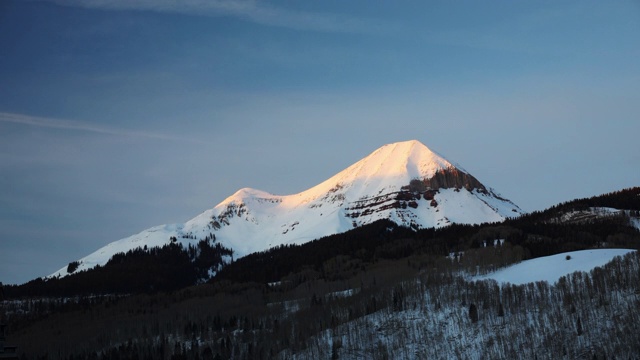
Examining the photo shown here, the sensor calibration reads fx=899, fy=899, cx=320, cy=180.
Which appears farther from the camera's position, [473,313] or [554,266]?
[554,266]

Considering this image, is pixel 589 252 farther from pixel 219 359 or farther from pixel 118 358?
pixel 118 358

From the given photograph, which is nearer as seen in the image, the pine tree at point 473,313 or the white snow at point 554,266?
the pine tree at point 473,313

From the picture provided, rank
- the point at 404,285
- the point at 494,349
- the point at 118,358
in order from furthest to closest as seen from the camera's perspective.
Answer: the point at 404,285 → the point at 118,358 → the point at 494,349

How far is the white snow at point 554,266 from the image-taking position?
17838 cm

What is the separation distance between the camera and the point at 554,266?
18550 cm

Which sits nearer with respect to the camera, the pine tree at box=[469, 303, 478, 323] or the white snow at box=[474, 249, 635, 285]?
the pine tree at box=[469, 303, 478, 323]

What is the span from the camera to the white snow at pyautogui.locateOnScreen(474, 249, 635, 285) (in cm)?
17838

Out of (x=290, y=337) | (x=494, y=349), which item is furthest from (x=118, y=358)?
(x=494, y=349)

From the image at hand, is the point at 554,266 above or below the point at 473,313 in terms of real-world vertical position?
above

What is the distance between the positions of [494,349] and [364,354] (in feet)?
87.9

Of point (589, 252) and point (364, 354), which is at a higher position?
point (589, 252)

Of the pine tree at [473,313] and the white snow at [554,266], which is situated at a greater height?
the white snow at [554,266]

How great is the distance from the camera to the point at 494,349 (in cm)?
15700

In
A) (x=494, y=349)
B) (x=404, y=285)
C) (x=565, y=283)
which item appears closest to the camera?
(x=494, y=349)
